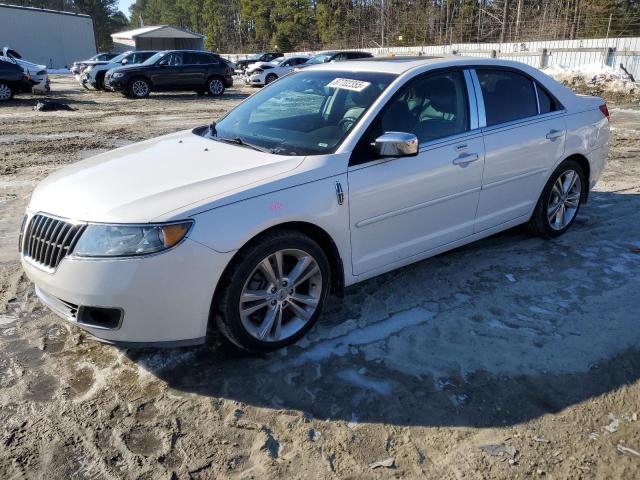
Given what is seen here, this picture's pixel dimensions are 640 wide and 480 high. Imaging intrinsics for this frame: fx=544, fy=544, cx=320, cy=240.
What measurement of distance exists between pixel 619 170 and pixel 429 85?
216 inches

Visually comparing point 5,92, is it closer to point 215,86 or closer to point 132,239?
point 215,86

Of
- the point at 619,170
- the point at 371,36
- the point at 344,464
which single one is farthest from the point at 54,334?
the point at 371,36

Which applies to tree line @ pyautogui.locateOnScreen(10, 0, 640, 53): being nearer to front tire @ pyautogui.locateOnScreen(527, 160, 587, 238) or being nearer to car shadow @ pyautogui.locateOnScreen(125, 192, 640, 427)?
front tire @ pyautogui.locateOnScreen(527, 160, 587, 238)

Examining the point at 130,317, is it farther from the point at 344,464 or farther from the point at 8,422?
the point at 344,464

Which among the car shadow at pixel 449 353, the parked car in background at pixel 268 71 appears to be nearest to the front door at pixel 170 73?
the parked car in background at pixel 268 71

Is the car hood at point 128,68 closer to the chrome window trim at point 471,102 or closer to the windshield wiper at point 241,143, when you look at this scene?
the windshield wiper at point 241,143

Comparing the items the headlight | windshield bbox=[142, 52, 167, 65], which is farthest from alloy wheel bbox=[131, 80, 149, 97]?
the headlight

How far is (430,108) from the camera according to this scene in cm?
402

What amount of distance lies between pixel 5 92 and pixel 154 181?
1768cm

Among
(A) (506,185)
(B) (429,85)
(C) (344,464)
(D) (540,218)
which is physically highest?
(B) (429,85)

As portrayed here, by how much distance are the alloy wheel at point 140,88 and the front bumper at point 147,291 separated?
1867cm

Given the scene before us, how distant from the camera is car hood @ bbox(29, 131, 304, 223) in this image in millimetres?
2898

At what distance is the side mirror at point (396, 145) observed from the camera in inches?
133

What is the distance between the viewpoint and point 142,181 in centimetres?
322
